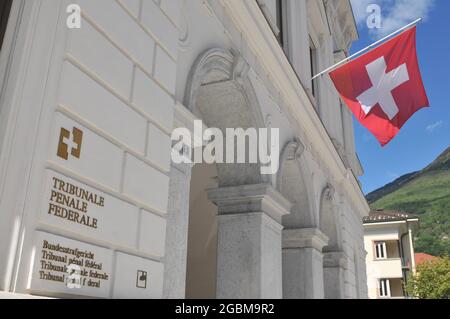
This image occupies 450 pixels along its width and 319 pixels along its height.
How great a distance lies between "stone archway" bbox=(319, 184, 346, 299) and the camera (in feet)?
42.7

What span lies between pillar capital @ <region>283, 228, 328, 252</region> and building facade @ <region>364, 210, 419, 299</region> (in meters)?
31.8

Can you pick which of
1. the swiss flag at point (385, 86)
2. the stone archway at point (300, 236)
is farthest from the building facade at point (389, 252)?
the swiss flag at point (385, 86)

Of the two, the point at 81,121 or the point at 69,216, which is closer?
the point at 69,216

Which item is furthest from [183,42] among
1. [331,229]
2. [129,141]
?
[331,229]

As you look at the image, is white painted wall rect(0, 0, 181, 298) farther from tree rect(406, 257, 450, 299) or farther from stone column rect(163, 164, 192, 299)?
tree rect(406, 257, 450, 299)

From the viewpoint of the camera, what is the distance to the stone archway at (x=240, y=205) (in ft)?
23.9

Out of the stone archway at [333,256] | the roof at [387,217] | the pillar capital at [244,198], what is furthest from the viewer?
the roof at [387,217]

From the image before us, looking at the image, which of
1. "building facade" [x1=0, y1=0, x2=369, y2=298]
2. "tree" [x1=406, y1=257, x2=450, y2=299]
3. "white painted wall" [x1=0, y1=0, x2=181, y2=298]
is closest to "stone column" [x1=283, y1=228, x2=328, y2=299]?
"building facade" [x1=0, y1=0, x2=369, y2=298]

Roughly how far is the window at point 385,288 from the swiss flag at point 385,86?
3440cm

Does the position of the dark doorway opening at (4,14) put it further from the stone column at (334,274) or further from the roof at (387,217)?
the roof at (387,217)

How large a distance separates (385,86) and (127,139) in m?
5.80

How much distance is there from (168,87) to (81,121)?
4.74 feet
